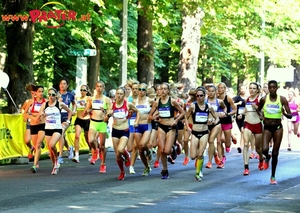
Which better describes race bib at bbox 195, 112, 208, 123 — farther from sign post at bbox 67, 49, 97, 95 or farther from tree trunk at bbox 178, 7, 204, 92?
Answer: tree trunk at bbox 178, 7, 204, 92

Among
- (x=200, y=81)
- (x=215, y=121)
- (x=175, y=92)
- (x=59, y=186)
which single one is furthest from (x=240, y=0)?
(x=200, y=81)

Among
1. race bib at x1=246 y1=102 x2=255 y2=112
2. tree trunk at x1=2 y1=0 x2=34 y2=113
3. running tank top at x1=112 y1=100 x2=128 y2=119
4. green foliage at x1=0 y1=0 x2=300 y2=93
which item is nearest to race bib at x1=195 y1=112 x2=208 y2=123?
running tank top at x1=112 y1=100 x2=128 y2=119

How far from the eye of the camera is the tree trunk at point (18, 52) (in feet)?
77.5

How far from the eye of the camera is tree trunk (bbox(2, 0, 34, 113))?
2361 centimetres

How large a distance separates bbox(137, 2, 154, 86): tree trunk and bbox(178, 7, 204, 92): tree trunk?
4.40ft

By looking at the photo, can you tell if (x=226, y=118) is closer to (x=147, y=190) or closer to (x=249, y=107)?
(x=249, y=107)

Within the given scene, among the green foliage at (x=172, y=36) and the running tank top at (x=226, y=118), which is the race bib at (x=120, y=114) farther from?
the green foliage at (x=172, y=36)

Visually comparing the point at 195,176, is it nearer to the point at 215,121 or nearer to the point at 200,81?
the point at 215,121

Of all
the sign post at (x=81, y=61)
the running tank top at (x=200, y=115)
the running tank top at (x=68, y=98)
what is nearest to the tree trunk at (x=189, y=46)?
the sign post at (x=81, y=61)

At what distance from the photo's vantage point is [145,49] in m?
29.3

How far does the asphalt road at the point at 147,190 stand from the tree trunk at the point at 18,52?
4764 mm

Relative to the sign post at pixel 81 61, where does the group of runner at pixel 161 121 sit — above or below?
below

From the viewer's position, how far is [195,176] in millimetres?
16266

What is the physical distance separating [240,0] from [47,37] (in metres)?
6.96
